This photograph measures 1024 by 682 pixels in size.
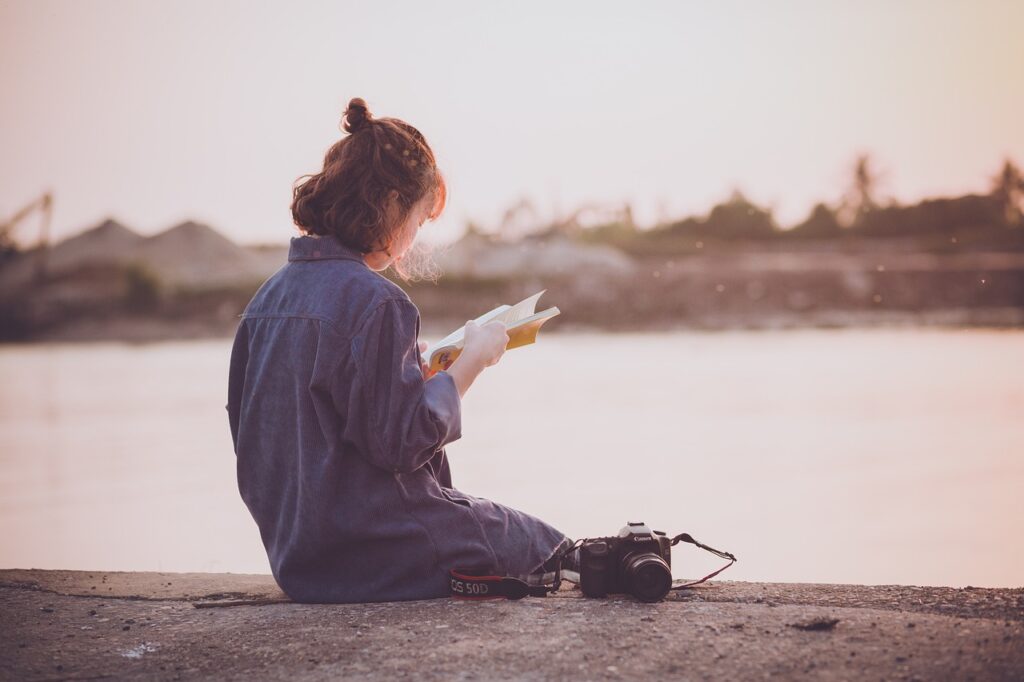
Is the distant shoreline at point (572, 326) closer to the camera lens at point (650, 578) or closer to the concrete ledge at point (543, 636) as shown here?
the concrete ledge at point (543, 636)

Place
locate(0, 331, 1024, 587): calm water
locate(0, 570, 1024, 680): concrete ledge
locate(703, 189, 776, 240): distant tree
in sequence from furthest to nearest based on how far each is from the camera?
1. locate(703, 189, 776, 240): distant tree
2. locate(0, 331, 1024, 587): calm water
3. locate(0, 570, 1024, 680): concrete ledge

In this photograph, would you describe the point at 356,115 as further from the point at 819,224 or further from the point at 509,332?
the point at 819,224

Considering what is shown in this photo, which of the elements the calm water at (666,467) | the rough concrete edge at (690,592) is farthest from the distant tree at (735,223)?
the rough concrete edge at (690,592)

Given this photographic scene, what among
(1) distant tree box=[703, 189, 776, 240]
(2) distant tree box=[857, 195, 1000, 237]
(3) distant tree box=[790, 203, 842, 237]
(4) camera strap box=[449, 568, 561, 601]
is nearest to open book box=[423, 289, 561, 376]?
(4) camera strap box=[449, 568, 561, 601]

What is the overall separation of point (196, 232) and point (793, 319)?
26.4 metres

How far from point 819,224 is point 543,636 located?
54614 millimetres

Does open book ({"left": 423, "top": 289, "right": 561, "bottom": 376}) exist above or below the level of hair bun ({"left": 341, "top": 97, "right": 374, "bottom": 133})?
below

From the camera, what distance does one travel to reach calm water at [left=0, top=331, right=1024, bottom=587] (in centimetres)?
527

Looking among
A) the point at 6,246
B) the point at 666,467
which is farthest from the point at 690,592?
the point at 6,246

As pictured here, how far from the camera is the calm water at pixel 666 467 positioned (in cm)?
527

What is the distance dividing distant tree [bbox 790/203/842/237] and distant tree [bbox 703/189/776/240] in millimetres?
1488

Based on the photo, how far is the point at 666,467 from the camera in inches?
312

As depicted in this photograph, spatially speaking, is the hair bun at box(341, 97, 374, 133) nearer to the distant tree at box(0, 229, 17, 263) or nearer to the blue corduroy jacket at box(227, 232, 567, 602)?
the blue corduroy jacket at box(227, 232, 567, 602)

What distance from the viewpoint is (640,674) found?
1846 mm
